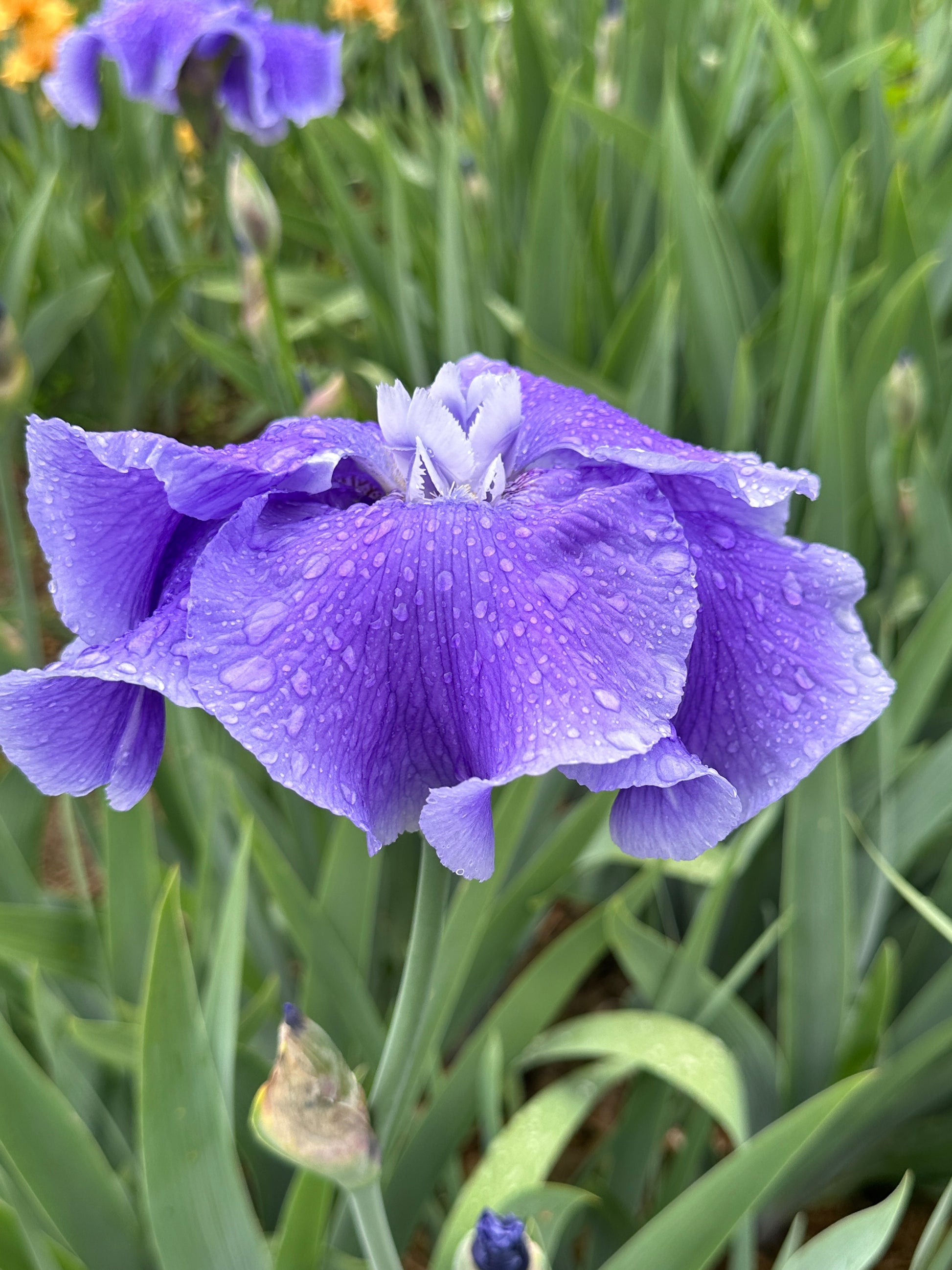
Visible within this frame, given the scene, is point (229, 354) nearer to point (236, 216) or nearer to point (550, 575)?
point (236, 216)

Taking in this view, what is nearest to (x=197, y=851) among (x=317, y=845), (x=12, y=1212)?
(x=317, y=845)

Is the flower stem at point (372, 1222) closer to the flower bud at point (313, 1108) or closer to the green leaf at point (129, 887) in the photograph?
the flower bud at point (313, 1108)

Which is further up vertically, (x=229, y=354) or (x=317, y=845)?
(x=229, y=354)

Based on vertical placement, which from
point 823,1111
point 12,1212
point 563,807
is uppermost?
point 823,1111

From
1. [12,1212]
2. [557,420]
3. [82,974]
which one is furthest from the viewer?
[82,974]

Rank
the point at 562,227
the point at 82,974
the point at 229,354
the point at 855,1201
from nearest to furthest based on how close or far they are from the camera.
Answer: the point at 82,974 → the point at 855,1201 → the point at 562,227 → the point at 229,354

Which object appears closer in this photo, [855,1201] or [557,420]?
[557,420]
